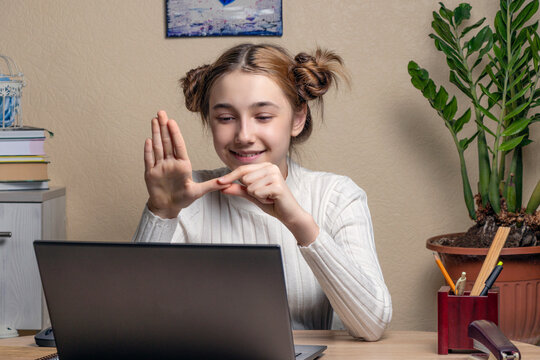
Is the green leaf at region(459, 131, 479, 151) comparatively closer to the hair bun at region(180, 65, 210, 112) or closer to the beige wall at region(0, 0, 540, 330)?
the beige wall at region(0, 0, 540, 330)

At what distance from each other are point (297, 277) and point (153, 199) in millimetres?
379

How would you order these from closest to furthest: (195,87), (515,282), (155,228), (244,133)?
(155,228) → (244,133) → (195,87) → (515,282)

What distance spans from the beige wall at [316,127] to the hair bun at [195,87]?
70 centimetres

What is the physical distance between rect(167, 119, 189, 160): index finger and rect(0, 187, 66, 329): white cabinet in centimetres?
108

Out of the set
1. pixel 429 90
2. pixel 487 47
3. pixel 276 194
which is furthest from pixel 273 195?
pixel 487 47

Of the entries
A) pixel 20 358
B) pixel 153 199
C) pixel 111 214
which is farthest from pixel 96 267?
pixel 111 214

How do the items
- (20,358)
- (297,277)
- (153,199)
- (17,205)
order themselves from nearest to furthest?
(20,358) → (153,199) → (297,277) → (17,205)

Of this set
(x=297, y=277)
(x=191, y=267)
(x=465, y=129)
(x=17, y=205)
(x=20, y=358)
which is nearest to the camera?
(x=191, y=267)

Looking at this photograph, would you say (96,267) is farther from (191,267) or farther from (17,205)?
(17,205)

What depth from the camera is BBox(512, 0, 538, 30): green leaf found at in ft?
6.70

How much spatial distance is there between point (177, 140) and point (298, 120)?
0.51 meters

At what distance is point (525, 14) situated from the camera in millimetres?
2041

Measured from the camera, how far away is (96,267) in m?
0.83

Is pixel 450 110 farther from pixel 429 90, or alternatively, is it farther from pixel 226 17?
pixel 226 17
